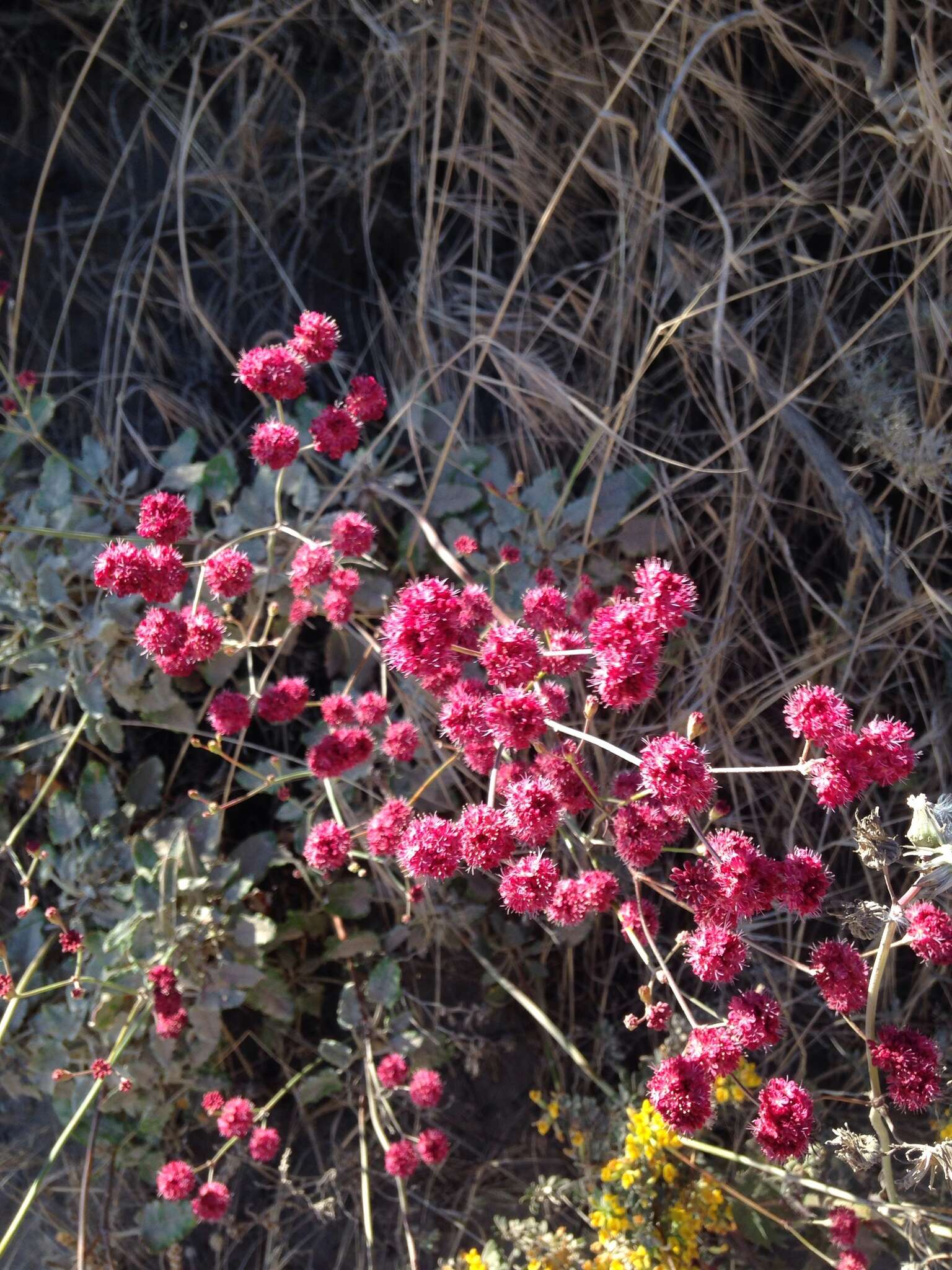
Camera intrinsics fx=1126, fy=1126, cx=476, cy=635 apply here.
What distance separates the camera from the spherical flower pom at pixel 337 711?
1.80 m

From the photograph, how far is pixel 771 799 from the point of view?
236 centimetres

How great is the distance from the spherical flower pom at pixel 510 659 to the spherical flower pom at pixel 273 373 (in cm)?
56

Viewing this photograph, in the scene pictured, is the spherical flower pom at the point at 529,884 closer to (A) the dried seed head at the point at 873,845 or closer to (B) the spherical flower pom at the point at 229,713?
(A) the dried seed head at the point at 873,845

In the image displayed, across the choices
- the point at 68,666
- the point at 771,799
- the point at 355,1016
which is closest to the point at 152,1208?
the point at 355,1016

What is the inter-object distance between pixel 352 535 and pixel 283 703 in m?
0.29

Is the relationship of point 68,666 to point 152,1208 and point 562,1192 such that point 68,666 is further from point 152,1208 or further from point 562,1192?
point 562,1192

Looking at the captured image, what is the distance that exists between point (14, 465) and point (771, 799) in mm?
1792

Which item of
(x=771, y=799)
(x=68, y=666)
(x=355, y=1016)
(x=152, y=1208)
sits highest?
(x=68, y=666)

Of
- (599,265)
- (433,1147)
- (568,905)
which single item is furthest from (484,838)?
(599,265)

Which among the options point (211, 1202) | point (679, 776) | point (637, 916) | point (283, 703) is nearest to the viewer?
point (679, 776)

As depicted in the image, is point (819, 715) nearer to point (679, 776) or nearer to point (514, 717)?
point (679, 776)

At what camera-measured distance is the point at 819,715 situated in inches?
55.9

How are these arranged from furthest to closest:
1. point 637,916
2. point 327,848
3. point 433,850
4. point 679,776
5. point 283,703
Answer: point 283,703
point 327,848
point 637,916
point 433,850
point 679,776

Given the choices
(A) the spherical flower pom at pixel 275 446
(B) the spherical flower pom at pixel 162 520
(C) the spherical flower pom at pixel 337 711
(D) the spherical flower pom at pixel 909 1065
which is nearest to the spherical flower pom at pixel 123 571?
(B) the spherical flower pom at pixel 162 520
